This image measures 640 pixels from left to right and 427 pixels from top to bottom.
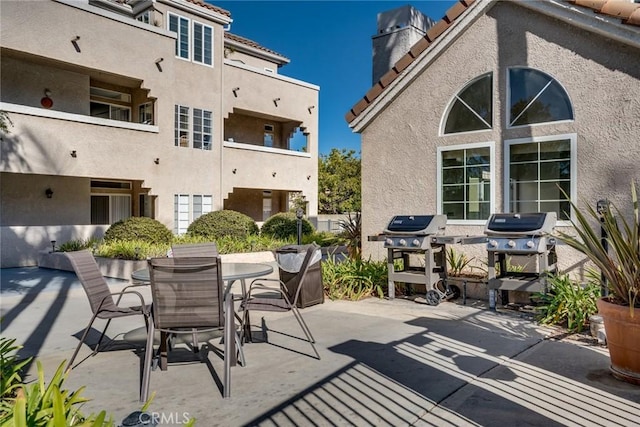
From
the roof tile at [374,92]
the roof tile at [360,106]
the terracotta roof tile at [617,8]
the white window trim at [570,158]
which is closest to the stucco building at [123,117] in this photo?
the roof tile at [360,106]

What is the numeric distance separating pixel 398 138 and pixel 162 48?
10759 mm

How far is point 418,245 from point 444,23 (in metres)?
5.00

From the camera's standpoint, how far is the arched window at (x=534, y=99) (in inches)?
350

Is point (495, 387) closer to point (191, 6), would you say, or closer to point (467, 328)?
point (467, 328)

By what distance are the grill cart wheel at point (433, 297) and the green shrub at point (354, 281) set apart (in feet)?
3.61

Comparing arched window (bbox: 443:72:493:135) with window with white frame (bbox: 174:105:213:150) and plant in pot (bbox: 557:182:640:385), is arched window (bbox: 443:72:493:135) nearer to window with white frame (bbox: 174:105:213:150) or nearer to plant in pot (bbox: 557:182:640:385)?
plant in pot (bbox: 557:182:640:385)

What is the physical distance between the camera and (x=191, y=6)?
18250 millimetres

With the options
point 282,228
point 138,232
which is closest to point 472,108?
point 282,228

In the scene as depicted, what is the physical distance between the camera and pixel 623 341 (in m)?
4.61

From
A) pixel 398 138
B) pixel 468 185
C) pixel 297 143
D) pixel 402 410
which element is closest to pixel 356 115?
pixel 398 138

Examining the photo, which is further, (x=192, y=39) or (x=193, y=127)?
(x=192, y=39)

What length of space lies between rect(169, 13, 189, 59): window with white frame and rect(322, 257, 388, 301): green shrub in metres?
12.6

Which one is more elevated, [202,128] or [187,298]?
[202,128]

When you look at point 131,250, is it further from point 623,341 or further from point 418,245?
point 623,341
